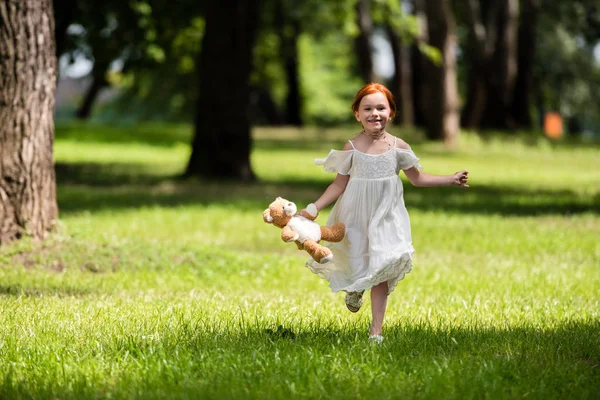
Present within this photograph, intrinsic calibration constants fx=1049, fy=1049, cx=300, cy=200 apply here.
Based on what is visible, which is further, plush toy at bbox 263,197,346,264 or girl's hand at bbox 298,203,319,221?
girl's hand at bbox 298,203,319,221

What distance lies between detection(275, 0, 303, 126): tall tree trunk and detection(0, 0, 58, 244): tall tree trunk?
38.3 metres

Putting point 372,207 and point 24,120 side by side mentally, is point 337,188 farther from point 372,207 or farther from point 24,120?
point 24,120

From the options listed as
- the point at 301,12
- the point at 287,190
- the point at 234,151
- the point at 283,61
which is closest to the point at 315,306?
the point at 287,190

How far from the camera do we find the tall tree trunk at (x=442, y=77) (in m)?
34.0

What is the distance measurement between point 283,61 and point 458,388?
4872cm

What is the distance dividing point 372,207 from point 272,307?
183 centimetres

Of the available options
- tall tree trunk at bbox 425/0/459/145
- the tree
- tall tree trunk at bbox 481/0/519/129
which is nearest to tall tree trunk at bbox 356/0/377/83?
tall tree trunk at bbox 481/0/519/129

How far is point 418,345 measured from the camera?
620 cm

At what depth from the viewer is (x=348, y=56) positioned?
252ft

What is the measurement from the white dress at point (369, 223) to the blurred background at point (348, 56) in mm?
4863

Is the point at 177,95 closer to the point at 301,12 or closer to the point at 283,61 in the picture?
the point at 283,61

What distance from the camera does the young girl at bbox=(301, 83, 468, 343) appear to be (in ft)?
21.1

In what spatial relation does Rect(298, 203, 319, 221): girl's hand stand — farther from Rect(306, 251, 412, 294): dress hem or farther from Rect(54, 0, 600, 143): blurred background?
Rect(54, 0, 600, 143): blurred background

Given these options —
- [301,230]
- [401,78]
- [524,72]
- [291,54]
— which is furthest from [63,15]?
[291,54]
